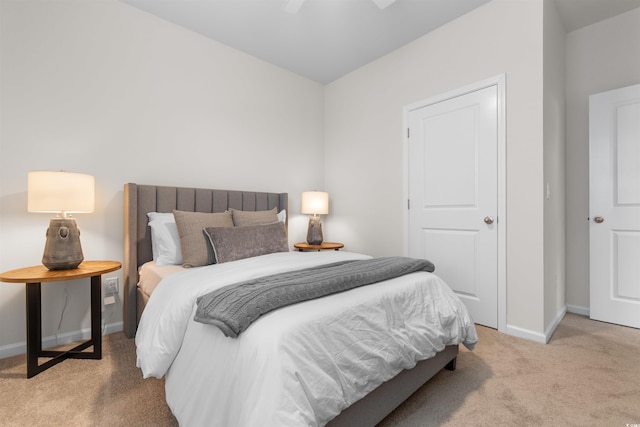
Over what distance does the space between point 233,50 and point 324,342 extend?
314cm

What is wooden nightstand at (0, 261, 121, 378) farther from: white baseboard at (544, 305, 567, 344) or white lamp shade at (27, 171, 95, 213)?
white baseboard at (544, 305, 567, 344)

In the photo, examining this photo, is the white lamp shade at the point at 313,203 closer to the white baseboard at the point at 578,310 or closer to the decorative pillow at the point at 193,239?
the decorative pillow at the point at 193,239

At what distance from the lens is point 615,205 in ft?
8.59

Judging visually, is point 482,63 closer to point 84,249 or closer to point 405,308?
point 405,308

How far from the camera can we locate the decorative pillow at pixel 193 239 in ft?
6.95

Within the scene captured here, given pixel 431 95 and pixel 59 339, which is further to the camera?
pixel 431 95

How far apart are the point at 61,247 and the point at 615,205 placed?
170 inches

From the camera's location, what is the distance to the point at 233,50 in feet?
10.3

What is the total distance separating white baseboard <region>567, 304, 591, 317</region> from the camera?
2.82 m

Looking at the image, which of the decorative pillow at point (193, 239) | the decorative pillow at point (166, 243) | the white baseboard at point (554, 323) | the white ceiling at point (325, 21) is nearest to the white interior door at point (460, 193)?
the white baseboard at point (554, 323)

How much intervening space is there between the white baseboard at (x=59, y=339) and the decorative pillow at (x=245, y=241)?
1.17 metres

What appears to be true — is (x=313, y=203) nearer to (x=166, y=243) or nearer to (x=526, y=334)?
(x=166, y=243)

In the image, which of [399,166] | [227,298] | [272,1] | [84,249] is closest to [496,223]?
[399,166]

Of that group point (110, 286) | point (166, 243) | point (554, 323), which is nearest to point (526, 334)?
point (554, 323)
